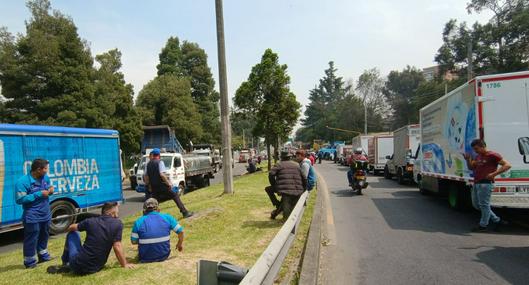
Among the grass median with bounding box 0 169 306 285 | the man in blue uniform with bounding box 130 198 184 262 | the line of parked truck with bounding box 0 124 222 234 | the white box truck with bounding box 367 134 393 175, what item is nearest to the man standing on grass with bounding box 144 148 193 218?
the grass median with bounding box 0 169 306 285

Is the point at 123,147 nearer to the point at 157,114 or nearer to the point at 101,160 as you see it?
the point at 157,114

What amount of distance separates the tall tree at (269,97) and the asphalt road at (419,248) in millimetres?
18484

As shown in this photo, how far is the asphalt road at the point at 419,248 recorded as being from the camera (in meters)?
5.56

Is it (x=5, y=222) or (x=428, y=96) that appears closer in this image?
(x=5, y=222)

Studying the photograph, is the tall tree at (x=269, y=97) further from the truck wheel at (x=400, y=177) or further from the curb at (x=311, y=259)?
the curb at (x=311, y=259)

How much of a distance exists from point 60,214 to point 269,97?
2088 cm

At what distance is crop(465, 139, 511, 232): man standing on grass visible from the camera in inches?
322

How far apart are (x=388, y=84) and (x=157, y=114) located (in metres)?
69.0

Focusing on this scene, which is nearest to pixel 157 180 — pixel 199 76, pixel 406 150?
pixel 406 150

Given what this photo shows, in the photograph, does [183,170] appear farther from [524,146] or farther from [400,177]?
[524,146]

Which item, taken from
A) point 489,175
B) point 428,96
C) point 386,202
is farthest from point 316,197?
point 428,96

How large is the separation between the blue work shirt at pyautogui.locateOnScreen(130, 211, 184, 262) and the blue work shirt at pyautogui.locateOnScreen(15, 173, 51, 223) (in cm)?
183

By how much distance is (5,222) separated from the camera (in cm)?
898

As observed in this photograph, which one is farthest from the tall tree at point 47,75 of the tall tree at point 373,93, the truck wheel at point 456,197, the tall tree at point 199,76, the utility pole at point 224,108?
the tall tree at point 373,93
